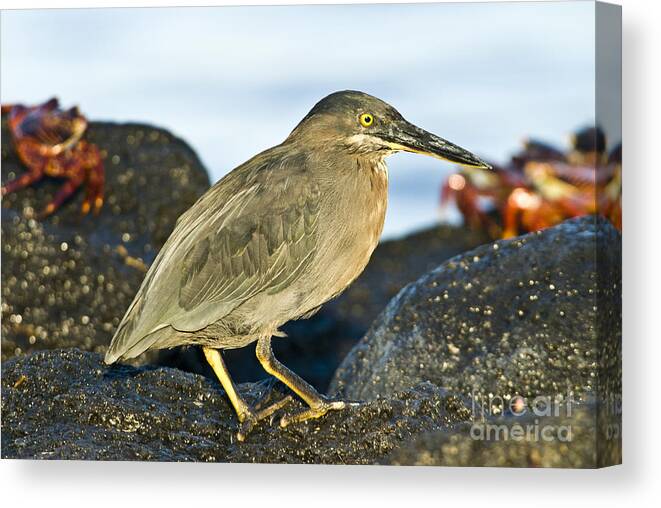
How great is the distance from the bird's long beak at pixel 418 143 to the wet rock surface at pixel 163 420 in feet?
3.86

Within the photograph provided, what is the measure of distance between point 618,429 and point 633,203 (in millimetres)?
1138

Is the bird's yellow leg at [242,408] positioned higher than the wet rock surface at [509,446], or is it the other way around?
the bird's yellow leg at [242,408]

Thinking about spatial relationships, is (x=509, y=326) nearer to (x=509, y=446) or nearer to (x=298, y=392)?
(x=509, y=446)

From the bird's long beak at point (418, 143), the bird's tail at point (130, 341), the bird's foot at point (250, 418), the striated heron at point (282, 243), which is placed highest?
the bird's long beak at point (418, 143)

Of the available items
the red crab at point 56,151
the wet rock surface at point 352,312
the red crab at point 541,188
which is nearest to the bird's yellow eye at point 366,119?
the red crab at point 541,188

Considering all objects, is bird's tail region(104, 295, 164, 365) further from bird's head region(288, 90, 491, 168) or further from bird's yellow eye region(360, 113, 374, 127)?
bird's yellow eye region(360, 113, 374, 127)

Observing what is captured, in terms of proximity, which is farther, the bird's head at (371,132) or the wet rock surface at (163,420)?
the bird's head at (371,132)

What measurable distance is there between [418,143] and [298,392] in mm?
1414

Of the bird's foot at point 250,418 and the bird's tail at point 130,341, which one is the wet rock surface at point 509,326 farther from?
the bird's tail at point 130,341

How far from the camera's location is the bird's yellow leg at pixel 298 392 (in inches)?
241

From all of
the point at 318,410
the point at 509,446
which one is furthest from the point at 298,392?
the point at 509,446

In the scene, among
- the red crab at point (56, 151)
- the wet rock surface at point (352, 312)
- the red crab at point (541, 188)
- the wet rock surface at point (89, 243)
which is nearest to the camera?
the red crab at point (541, 188)

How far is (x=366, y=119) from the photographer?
6.23 meters

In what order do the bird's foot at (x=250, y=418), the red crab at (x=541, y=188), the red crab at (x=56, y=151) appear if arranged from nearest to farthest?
the red crab at (x=541, y=188) → the bird's foot at (x=250, y=418) → the red crab at (x=56, y=151)
